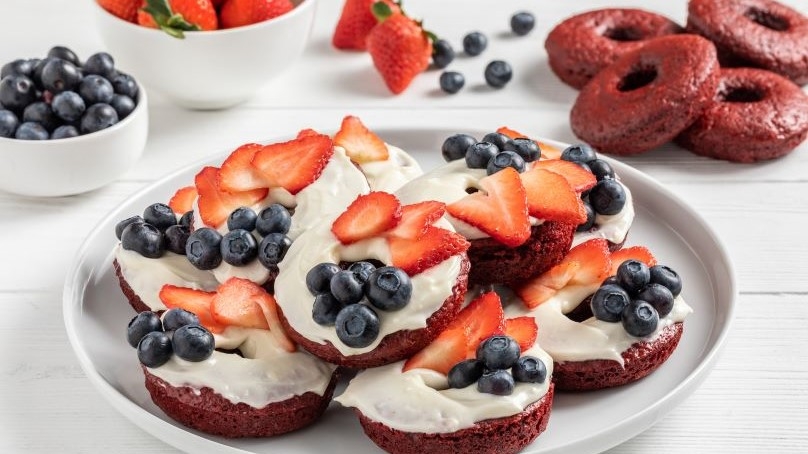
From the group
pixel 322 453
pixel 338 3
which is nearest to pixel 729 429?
pixel 322 453

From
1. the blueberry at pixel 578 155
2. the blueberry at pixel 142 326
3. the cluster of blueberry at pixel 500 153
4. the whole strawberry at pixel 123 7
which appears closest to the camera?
the blueberry at pixel 142 326

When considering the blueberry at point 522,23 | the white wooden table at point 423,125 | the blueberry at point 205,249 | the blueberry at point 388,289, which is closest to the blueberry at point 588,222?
the white wooden table at point 423,125

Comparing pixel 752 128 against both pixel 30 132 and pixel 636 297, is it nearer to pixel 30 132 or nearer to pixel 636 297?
pixel 636 297

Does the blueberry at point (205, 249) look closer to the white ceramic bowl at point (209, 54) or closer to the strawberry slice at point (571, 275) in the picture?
the strawberry slice at point (571, 275)

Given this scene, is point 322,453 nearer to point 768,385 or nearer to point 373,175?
point 373,175

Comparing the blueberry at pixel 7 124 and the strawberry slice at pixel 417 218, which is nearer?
the strawberry slice at pixel 417 218

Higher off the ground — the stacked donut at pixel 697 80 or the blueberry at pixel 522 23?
the stacked donut at pixel 697 80

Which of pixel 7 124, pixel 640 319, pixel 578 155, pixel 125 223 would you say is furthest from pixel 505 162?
pixel 7 124
